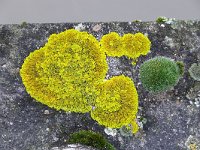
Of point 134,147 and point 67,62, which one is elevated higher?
point 67,62

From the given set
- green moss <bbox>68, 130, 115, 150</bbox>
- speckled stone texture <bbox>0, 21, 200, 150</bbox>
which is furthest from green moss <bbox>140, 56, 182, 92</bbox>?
green moss <bbox>68, 130, 115, 150</bbox>

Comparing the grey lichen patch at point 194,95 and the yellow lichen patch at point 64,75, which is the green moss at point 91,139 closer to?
the yellow lichen patch at point 64,75

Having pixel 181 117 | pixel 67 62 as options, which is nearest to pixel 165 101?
pixel 181 117

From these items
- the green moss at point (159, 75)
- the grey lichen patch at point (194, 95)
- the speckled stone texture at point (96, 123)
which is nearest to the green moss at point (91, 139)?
the speckled stone texture at point (96, 123)

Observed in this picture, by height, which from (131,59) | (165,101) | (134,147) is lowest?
(134,147)

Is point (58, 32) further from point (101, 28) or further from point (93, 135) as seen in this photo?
point (93, 135)

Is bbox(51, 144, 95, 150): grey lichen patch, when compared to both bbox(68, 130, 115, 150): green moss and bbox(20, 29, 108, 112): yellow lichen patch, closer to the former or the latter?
bbox(68, 130, 115, 150): green moss

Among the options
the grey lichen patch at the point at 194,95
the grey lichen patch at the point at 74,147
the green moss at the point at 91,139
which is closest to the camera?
the grey lichen patch at the point at 74,147
